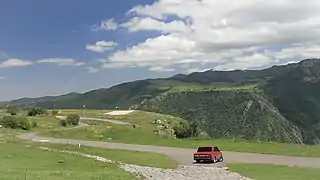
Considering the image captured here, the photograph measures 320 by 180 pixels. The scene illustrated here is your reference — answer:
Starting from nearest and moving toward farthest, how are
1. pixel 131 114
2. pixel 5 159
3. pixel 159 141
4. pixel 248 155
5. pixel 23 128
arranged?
pixel 5 159 → pixel 248 155 → pixel 159 141 → pixel 23 128 → pixel 131 114

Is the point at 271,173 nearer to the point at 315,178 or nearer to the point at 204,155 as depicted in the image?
the point at 315,178

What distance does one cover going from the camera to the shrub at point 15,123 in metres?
118

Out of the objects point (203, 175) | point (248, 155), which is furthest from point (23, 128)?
point (203, 175)

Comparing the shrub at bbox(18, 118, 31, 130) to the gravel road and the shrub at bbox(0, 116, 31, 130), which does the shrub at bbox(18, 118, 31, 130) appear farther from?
the gravel road

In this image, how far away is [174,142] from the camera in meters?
83.4

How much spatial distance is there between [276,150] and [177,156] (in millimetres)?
14047

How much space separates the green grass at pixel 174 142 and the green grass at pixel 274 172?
15.5 metres

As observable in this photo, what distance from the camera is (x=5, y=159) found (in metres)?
45.2

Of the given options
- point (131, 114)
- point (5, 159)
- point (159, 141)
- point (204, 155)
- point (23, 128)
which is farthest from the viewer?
point (131, 114)

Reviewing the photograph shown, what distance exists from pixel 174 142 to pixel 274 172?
1607 inches

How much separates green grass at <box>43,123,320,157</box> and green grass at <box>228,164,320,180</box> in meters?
15.5

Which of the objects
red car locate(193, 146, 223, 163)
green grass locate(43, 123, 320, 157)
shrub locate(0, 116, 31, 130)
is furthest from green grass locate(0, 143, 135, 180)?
shrub locate(0, 116, 31, 130)

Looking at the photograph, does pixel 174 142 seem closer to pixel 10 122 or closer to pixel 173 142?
pixel 173 142

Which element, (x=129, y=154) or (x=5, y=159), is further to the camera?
(x=129, y=154)
